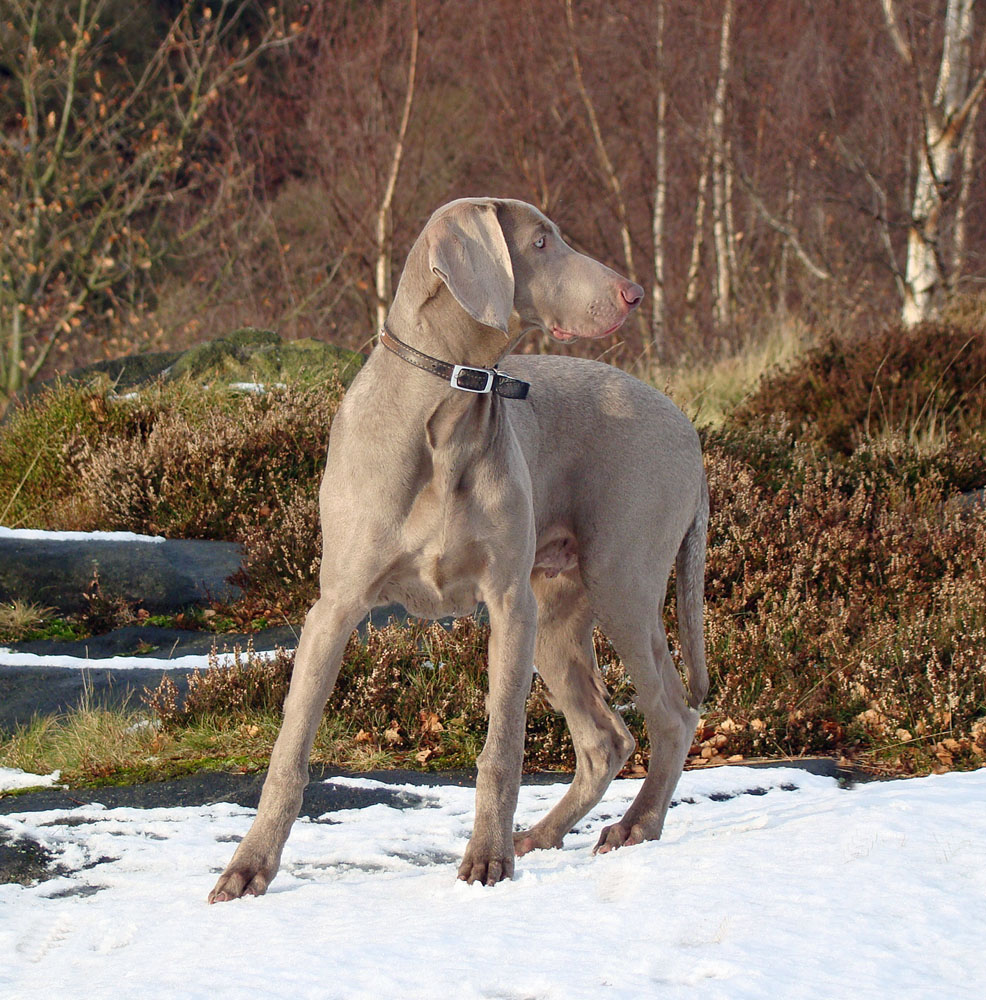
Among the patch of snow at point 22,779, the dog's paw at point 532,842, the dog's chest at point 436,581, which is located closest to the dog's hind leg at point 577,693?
the dog's paw at point 532,842

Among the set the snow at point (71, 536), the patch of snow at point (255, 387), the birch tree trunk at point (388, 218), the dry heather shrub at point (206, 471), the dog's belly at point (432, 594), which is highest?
the birch tree trunk at point (388, 218)

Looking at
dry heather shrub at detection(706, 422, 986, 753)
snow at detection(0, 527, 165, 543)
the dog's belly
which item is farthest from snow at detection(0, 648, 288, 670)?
the dog's belly

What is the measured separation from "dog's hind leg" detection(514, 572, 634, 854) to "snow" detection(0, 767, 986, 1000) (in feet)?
0.56

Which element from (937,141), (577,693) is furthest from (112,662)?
(937,141)

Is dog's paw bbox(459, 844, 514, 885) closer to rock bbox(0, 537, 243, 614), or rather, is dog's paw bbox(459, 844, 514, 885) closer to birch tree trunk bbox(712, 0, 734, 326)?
rock bbox(0, 537, 243, 614)

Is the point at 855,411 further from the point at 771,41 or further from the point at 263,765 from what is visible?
the point at 771,41

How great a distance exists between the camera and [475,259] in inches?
109

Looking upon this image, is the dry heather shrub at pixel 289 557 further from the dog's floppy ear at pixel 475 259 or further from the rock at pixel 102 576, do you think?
the dog's floppy ear at pixel 475 259

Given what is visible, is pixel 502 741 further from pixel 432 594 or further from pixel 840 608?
pixel 840 608

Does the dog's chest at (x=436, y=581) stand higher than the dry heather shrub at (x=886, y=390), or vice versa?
the dry heather shrub at (x=886, y=390)

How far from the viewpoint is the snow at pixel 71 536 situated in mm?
6343

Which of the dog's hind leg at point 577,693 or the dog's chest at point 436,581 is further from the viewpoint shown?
the dog's hind leg at point 577,693

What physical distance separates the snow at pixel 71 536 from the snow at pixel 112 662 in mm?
877

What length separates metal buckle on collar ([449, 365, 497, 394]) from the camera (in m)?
2.87
